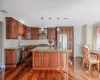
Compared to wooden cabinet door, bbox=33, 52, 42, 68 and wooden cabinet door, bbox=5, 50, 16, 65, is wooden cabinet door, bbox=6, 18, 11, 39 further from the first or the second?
wooden cabinet door, bbox=33, 52, 42, 68

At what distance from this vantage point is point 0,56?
6148 millimetres

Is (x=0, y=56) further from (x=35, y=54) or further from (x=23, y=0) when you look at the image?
(x=23, y=0)

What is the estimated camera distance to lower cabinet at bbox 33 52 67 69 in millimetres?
5895

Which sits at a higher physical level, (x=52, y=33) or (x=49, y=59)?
(x=52, y=33)

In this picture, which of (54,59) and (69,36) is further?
(69,36)

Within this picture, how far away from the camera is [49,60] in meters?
5.91

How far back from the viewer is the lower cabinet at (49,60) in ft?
19.3

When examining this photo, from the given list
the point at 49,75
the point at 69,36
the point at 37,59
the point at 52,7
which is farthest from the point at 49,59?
the point at 69,36

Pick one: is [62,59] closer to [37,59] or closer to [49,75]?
[37,59]

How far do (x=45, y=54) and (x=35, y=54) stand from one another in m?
0.48

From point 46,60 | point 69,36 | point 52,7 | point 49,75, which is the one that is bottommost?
point 49,75

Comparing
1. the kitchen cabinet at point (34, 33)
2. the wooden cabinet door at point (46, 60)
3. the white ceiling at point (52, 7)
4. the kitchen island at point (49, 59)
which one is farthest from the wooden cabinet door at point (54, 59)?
the kitchen cabinet at point (34, 33)

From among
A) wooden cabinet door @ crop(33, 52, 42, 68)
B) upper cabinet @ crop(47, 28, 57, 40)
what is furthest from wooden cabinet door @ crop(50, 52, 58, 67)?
upper cabinet @ crop(47, 28, 57, 40)

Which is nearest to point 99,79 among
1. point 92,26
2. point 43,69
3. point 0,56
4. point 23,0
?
point 43,69
